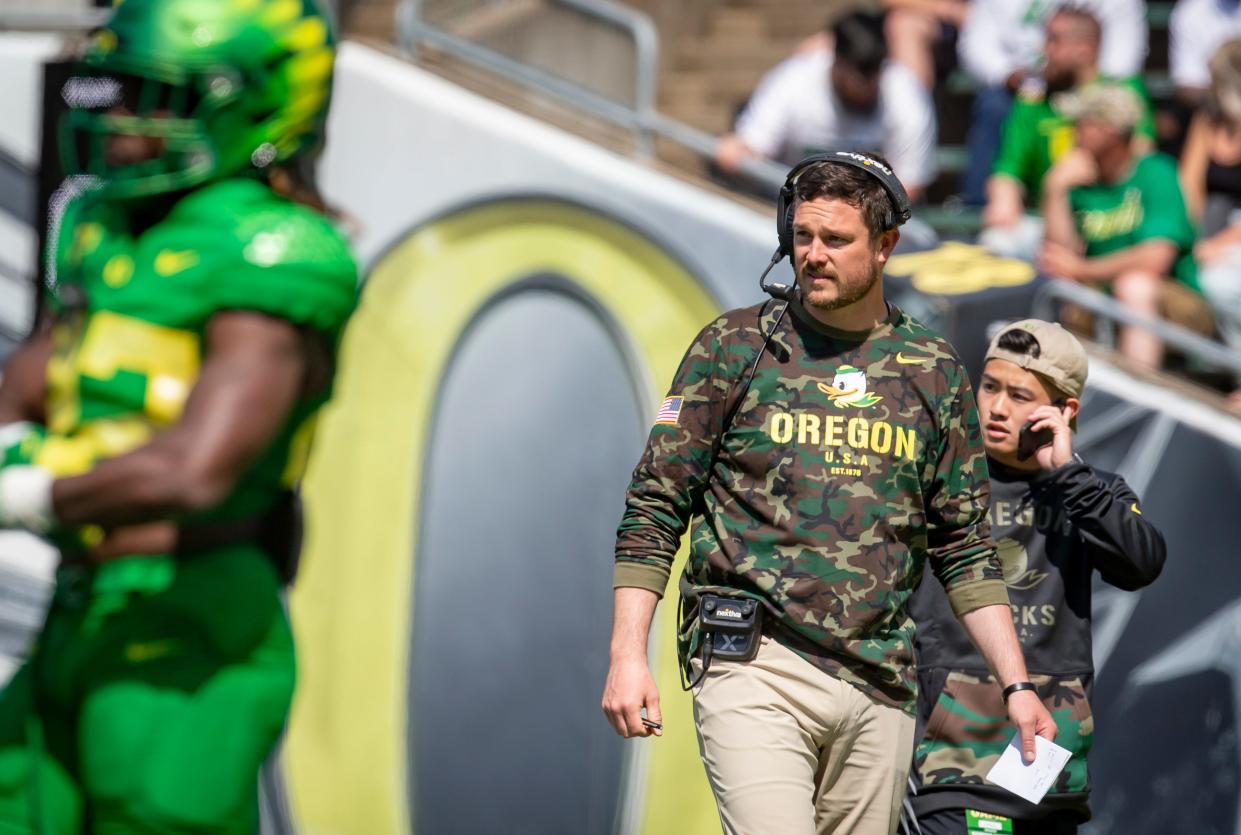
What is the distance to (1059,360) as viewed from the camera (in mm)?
4168

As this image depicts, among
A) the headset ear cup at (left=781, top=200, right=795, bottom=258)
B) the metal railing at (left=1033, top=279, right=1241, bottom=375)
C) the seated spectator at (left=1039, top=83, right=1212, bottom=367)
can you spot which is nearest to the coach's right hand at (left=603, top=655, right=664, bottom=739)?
the headset ear cup at (left=781, top=200, right=795, bottom=258)

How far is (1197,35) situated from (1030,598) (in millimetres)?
4562

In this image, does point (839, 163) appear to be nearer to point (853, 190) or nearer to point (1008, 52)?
point (853, 190)

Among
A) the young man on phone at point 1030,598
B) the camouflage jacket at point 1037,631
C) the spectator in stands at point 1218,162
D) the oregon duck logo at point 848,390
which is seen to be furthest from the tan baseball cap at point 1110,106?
the oregon duck logo at point 848,390

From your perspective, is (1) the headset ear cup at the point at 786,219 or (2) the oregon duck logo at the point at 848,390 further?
(1) the headset ear cup at the point at 786,219

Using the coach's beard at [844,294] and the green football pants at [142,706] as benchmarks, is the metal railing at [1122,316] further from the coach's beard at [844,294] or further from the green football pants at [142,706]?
the green football pants at [142,706]

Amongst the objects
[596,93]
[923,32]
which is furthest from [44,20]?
[923,32]

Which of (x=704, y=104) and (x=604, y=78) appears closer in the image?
(x=604, y=78)

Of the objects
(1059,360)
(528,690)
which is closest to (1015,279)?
(1059,360)

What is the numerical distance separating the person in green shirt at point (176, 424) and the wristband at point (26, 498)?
0.01 m

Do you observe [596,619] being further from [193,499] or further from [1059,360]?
[193,499]

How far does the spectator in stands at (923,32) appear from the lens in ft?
26.5

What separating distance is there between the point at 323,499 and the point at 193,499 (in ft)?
13.0

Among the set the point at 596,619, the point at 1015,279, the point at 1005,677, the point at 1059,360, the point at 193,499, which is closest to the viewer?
the point at 193,499
